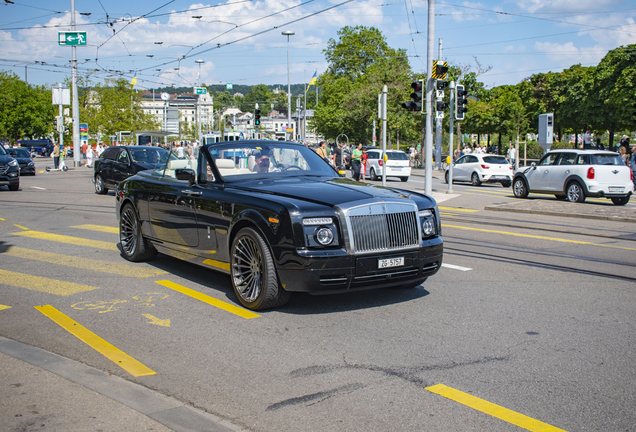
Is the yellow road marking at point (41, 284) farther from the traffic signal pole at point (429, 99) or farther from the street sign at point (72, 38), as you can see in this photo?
the street sign at point (72, 38)

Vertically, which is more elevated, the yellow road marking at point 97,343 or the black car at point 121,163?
the black car at point 121,163

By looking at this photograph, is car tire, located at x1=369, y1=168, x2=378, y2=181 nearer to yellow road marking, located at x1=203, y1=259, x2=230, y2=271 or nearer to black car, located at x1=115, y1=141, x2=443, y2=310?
black car, located at x1=115, y1=141, x2=443, y2=310

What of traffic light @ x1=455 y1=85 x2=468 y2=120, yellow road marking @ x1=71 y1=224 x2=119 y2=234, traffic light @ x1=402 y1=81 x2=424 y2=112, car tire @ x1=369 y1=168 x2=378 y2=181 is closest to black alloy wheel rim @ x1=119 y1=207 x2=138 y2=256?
yellow road marking @ x1=71 y1=224 x2=119 y2=234

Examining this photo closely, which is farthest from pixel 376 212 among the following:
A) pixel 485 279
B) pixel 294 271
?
pixel 485 279

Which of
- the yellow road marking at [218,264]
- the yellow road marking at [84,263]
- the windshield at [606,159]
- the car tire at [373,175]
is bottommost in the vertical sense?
the yellow road marking at [84,263]

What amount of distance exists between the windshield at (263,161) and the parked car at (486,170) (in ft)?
71.8

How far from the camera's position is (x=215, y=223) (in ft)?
20.0

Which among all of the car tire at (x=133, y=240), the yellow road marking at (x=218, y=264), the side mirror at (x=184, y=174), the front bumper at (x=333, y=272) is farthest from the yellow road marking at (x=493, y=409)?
the car tire at (x=133, y=240)

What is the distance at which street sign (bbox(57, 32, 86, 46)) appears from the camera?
3416cm

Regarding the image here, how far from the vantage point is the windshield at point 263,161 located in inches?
259

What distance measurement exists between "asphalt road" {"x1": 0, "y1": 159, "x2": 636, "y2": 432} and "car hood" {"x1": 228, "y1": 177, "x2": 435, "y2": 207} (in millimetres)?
1069

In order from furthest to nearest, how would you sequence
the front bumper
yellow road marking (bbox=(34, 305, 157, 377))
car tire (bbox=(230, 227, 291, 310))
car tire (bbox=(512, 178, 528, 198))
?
car tire (bbox=(512, 178, 528, 198)) → car tire (bbox=(230, 227, 291, 310)) → the front bumper → yellow road marking (bbox=(34, 305, 157, 377))

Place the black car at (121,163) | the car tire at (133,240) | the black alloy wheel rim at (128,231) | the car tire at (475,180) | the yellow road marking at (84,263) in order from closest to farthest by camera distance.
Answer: the yellow road marking at (84,263), the car tire at (133,240), the black alloy wheel rim at (128,231), the black car at (121,163), the car tire at (475,180)

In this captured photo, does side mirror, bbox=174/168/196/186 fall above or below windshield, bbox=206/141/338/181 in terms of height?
below
